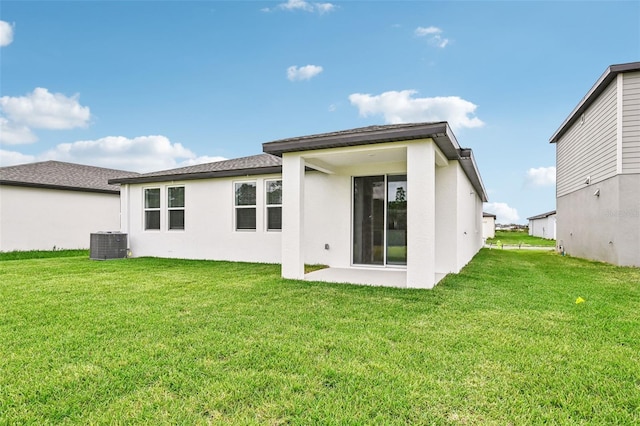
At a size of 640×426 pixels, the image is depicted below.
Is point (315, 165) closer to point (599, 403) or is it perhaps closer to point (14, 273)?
point (599, 403)

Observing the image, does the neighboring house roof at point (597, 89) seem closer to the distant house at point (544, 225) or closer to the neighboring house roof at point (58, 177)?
the distant house at point (544, 225)

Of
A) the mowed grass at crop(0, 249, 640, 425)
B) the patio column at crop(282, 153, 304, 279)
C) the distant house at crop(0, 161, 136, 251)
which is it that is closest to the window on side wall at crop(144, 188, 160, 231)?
the distant house at crop(0, 161, 136, 251)

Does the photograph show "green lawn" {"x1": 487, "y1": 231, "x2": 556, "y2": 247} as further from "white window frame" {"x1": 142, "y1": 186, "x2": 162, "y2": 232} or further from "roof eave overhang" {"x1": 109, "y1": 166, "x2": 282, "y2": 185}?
"white window frame" {"x1": 142, "y1": 186, "x2": 162, "y2": 232}

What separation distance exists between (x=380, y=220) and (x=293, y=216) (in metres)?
2.56

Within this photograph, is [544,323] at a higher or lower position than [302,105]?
lower

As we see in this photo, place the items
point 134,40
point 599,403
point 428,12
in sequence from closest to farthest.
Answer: point 599,403 < point 428,12 < point 134,40

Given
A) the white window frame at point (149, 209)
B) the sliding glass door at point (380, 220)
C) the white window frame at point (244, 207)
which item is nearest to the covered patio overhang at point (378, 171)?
the sliding glass door at point (380, 220)

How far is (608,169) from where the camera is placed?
35.3 ft

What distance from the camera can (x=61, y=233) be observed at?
15.0m

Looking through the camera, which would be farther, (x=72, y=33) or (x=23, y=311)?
(x=72, y=33)

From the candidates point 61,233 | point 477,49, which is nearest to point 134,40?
point 61,233

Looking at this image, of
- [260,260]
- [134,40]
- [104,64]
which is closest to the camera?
[260,260]

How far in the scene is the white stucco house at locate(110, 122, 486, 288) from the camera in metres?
6.16

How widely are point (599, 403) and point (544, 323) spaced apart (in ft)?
6.59
